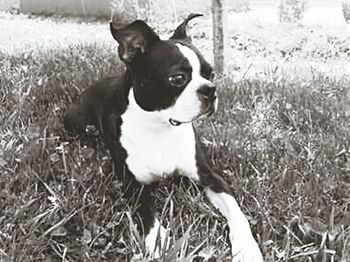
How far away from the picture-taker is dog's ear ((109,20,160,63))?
2299mm

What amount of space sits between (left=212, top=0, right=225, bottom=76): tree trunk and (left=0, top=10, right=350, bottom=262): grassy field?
22.0 inches

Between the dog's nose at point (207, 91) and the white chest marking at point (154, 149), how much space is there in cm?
22

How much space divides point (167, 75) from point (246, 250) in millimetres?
668

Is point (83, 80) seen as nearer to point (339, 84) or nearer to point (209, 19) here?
point (339, 84)

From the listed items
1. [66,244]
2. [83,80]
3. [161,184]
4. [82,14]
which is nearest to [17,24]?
[82,14]

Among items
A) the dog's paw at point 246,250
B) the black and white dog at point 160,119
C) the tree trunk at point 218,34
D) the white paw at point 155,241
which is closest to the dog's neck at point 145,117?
the black and white dog at point 160,119

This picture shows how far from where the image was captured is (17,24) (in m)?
6.02

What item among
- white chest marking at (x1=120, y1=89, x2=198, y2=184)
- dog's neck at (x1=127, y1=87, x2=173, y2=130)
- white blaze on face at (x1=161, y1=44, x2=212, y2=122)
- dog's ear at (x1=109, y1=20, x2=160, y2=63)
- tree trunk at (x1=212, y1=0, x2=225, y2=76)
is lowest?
tree trunk at (x1=212, y1=0, x2=225, y2=76)

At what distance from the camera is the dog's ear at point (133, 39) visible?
7.54ft

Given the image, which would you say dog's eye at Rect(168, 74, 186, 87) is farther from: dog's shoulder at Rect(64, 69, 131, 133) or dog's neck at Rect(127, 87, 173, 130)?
dog's shoulder at Rect(64, 69, 131, 133)

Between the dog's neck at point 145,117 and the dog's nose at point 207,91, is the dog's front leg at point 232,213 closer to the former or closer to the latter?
the dog's neck at point 145,117

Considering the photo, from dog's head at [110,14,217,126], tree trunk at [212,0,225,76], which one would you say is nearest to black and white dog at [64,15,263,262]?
dog's head at [110,14,217,126]

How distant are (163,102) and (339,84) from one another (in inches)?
74.3

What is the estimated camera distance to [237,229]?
6.99ft
